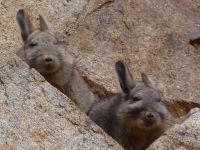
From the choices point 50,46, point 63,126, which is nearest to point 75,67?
point 50,46

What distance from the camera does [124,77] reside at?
1054 centimetres

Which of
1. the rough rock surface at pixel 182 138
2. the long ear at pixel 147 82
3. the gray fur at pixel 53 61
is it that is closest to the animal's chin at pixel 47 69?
the gray fur at pixel 53 61

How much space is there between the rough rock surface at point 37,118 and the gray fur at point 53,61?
189cm

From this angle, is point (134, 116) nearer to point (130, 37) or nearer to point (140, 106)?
point (140, 106)

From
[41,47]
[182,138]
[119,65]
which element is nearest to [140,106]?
[119,65]

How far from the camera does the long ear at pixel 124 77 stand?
34.5 feet

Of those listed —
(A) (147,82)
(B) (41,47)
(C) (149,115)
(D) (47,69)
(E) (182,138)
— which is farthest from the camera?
(B) (41,47)

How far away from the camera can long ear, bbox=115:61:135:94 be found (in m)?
10.5

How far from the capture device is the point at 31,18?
13.0 m

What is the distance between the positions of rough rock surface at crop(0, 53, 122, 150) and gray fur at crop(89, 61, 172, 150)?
1278mm

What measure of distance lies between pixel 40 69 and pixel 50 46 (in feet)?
1.47

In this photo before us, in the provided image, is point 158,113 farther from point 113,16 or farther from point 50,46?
point 113,16

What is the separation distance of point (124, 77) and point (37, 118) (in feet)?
6.50

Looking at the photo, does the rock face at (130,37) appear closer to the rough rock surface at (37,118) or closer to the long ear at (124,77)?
the long ear at (124,77)
